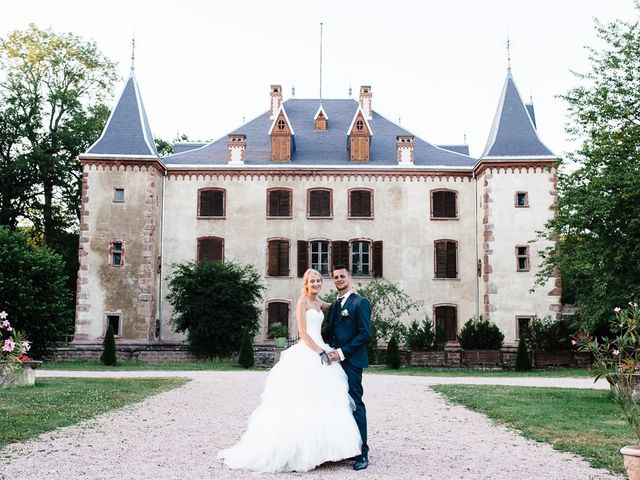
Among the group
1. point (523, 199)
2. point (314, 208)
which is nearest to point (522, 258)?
point (523, 199)

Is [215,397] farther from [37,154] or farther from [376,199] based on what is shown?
[37,154]

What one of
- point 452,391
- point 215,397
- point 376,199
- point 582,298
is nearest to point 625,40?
point 582,298

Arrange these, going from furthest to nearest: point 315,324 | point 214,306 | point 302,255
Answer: point 302,255 → point 214,306 → point 315,324

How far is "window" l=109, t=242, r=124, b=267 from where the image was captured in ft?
102

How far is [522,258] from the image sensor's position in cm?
3097

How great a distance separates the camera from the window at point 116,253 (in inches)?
1230

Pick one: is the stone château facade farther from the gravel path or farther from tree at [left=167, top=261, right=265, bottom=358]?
the gravel path

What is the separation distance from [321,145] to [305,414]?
27399 millimetres

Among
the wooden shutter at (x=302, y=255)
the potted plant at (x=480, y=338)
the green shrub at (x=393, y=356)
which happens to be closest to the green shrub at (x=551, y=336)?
the potted plant at (x=480, y=338)

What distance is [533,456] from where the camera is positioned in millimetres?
7965

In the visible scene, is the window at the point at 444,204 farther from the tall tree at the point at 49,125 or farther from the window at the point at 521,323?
the tall tree at the point at 49,125

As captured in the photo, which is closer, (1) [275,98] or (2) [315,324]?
(2) [315,324]

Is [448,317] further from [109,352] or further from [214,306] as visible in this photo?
[109,352]

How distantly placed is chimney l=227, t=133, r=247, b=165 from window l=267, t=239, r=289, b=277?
12.7 feet
